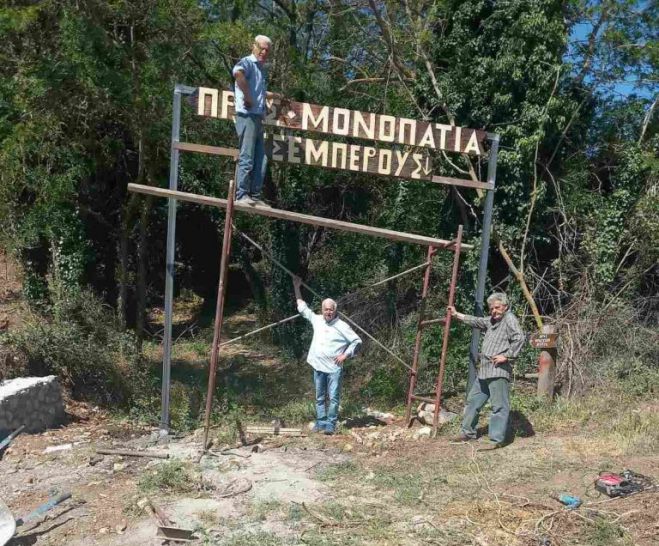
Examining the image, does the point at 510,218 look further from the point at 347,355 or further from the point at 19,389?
the point at 19,389

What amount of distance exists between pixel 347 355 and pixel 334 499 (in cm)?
213

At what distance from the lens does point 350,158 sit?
838cm

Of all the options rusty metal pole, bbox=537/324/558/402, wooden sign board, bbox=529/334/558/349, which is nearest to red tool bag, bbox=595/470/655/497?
rusty metal pole, bbox=537/324/558/402

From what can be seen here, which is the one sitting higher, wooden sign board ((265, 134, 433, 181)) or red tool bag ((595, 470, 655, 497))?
wooden sign board ((265, 134, 433, 181))

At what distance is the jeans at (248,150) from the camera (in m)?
7.46

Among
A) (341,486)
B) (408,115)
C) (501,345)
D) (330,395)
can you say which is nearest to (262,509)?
(341,486)

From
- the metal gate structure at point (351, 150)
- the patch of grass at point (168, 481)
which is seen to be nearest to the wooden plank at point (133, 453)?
the patch of grass at point (168, 481)

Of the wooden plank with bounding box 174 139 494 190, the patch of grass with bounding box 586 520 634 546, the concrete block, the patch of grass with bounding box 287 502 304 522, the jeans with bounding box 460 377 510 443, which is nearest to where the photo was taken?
the patch of grass with bounding box 586 520 634 546

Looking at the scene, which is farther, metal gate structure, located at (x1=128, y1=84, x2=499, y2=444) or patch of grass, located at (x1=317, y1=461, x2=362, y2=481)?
metal gate structure, located at (x1=128, y1=84, x2=499, y2=444)

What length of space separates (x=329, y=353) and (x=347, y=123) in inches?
110

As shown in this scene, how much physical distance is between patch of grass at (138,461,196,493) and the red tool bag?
148 inches

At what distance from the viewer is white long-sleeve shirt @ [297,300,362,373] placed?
8016mm

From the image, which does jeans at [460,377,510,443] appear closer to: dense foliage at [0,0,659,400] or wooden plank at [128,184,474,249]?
wooden plank at [128,184,474,249]

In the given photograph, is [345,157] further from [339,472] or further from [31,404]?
[31,404]
